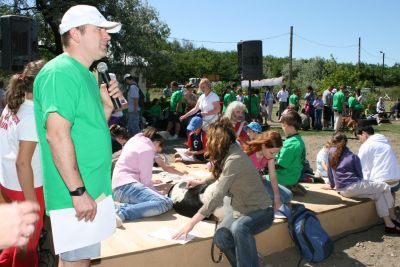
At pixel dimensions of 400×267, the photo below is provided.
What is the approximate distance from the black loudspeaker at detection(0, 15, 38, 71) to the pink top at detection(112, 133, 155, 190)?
192 centimetres

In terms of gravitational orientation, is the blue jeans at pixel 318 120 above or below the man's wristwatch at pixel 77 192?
below

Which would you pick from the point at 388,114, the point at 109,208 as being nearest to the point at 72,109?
the point at 109,208

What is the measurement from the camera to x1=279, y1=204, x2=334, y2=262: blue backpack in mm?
4336

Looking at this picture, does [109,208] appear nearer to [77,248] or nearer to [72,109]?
[77,248]

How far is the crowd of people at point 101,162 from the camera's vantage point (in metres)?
2.12

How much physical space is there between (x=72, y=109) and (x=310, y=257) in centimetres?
309

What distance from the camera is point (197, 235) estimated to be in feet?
13.1

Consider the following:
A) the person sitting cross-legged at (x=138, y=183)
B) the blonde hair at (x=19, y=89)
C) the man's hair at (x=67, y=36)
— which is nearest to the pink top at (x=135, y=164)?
the person sitting cross-legged at (x=138, y=183)

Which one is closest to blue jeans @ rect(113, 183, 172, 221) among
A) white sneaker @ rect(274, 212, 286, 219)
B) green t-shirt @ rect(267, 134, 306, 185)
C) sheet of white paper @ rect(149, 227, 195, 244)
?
sheet of white paper @ rect(149, 227, 195, 244)

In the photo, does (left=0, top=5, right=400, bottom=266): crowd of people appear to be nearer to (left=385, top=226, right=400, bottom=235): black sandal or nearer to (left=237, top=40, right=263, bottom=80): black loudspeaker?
(left=385, top=226, right=400, bottom=235): black sandal

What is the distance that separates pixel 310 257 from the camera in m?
4.35

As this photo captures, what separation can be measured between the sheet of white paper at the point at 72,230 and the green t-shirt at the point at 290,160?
130 inches

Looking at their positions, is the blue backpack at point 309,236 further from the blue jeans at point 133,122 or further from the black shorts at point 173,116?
the black shorts at point 173,116

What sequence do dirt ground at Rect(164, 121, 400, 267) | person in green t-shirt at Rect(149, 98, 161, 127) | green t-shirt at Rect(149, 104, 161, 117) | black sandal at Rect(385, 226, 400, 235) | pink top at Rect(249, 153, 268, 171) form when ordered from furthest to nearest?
green t-shirt at Rect(149, 104, 161, 117)
person in green t-shirt at Rect(149, 98, 161, 127)
black sandal at Rect(385, 226, 400, 235)
pink top at Rect(249, 153, 268, 171)
dirt ground at Rect(164, 121, 400, 267)
